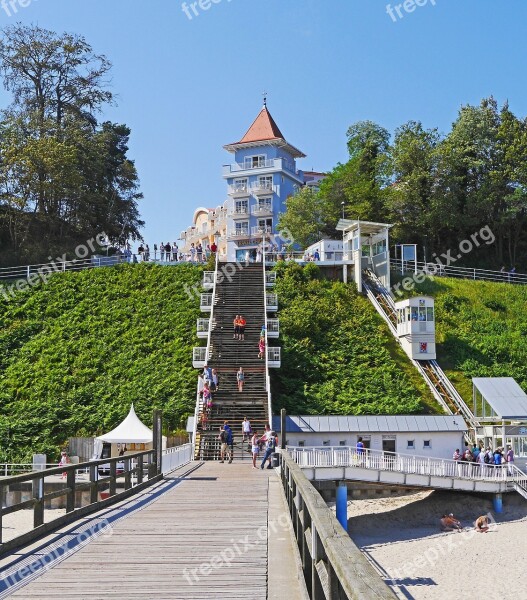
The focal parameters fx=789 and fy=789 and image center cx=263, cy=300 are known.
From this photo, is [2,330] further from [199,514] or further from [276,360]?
[199,514]

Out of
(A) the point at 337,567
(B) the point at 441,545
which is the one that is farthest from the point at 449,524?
(A) the point at 337,567

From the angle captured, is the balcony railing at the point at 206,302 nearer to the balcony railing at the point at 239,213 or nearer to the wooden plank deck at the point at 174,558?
the wooden plank deck at the point at 174,558

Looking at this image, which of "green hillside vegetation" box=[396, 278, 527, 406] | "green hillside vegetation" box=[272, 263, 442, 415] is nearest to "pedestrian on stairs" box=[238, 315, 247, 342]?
"green hillside vegetation" box=[272, 263, 442, 415]

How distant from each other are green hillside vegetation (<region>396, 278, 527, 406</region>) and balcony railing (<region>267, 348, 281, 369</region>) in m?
9.55

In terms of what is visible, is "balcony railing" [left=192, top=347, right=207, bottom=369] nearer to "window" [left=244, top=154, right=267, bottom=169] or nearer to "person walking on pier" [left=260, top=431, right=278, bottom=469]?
"person walking on pier" [left=260, top=431, right=278, bottom=469]

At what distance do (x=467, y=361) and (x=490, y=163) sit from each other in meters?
24.8

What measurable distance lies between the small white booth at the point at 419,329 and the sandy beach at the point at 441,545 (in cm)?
1234

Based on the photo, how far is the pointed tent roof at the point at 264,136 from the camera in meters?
77.8

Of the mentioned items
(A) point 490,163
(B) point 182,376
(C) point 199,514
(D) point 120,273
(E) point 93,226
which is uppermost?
(A) point 490,163

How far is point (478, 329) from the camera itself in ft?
151

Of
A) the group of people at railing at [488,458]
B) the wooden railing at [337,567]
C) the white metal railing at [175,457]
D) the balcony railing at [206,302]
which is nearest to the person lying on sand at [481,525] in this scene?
the group of people at railing at [488,458]

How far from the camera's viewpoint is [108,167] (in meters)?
65.4

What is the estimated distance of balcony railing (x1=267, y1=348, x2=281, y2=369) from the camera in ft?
124

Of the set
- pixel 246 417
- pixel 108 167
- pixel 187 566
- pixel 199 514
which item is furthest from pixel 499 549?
pixel 108 167
